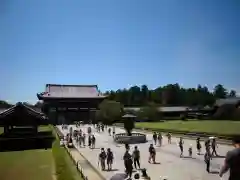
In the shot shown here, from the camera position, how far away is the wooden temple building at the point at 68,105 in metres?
83.0

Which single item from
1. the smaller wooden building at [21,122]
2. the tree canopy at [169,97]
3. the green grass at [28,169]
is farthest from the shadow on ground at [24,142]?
the tree canopy at [169,97]

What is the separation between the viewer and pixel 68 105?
85.4 meters

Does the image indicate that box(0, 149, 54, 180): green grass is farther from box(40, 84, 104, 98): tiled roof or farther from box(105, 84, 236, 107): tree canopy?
box(105, 84, 236, 107): tree canopy

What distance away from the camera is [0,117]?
30.0 meters

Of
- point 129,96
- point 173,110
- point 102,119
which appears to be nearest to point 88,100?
point 102,119

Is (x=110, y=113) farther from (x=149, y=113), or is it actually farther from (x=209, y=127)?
(x=209, y=127)

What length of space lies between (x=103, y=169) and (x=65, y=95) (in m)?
73.8

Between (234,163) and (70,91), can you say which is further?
(70,91)

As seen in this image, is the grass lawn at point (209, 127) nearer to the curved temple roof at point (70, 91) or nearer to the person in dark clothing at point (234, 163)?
the person in dark clothing at point (234, 163)

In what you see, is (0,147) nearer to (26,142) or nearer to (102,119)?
(26,142)

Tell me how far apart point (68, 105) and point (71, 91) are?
822 cm

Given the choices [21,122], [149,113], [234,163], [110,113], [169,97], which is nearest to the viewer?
[234,163]

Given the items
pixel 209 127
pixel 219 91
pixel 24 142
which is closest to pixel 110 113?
pixel 209 127

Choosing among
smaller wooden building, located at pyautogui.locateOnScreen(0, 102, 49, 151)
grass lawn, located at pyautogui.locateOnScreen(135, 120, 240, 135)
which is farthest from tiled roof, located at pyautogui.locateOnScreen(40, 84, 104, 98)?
smaller wooden building, located at pyautogui.locateOnScreen(0, 102, 49, 151)
